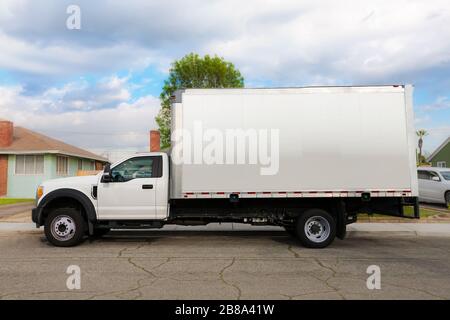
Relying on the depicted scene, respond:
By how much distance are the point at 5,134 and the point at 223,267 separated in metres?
23.0

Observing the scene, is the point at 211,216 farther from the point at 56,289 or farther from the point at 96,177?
the point at 56,289

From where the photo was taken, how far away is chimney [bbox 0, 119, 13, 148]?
25.3 metres

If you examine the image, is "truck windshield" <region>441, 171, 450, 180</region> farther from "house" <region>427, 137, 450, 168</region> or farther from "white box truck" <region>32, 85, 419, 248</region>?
"house" <region>427, 137, 450, 168</region>

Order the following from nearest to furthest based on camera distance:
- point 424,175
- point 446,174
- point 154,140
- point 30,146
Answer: point 446,174
point 424,175
point 30,146
point 154,140

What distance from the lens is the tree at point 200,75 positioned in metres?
32.0

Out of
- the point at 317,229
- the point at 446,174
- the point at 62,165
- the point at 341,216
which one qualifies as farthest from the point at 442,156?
the point at 317,229

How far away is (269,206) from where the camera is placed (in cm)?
905

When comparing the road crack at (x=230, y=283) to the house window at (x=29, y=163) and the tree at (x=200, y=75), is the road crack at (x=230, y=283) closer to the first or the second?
the house window at (x=29, y=163)

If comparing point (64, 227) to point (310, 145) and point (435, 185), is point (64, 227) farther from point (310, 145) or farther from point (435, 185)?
point (435, 185)

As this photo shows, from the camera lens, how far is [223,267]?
706 centimetres

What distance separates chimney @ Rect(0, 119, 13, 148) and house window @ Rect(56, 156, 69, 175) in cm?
320

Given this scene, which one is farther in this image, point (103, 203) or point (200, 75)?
point (200, 75)
